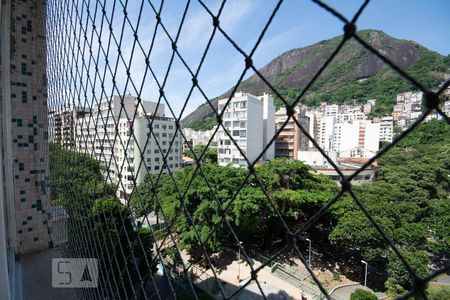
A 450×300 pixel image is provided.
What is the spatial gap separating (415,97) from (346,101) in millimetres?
7793

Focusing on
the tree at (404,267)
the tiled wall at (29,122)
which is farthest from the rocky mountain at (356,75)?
the tiled wall at (29,122)

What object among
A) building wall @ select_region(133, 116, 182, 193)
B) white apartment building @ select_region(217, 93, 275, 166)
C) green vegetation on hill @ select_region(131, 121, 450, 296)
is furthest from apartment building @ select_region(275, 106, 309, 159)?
green vegetation on hill @ select_region(131, 121, 450, 296)

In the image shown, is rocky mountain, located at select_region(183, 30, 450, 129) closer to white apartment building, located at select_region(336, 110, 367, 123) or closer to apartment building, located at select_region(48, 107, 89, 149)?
white apartment building, located at select_region(336, 110, 367, 123)

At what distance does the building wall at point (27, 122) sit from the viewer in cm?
146

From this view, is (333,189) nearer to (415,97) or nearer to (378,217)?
(378,217)

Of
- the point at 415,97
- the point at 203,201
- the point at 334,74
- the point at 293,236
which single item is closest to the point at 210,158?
the point at 203,201

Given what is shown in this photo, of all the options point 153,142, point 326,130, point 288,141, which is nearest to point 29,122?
point 153,142

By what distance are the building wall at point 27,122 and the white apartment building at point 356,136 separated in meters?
15.1

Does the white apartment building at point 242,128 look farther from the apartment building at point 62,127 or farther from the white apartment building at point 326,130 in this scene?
the white apartment building at point 326,130

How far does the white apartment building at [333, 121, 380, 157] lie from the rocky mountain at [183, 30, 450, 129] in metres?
6.52

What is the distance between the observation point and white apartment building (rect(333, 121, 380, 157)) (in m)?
15.5

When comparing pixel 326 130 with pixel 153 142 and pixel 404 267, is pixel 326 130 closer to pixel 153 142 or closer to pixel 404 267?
pixel 153 142

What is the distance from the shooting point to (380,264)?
169 inches

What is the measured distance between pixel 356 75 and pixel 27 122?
4029 centimetres
